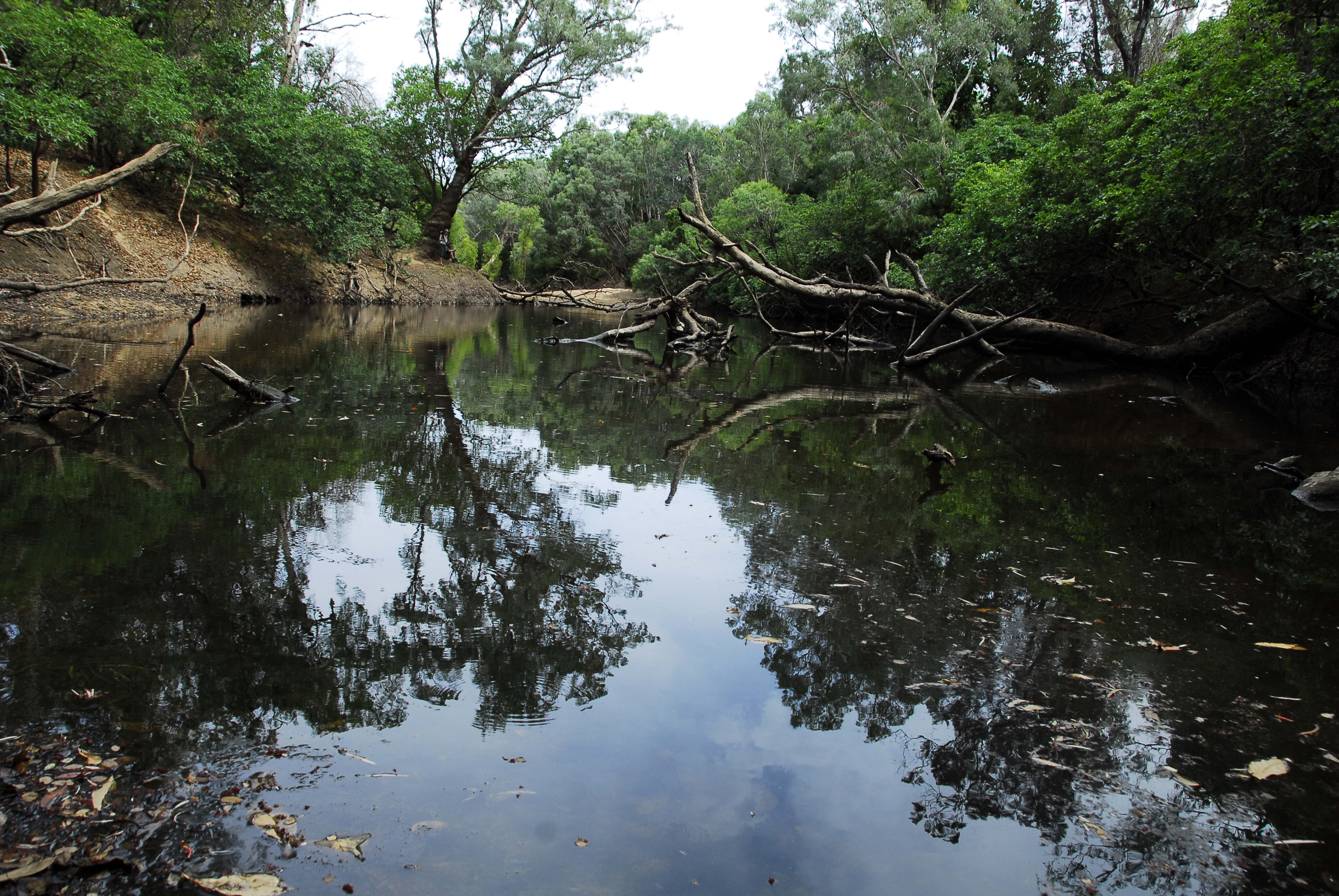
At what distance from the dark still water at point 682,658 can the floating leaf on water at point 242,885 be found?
35 millimetres

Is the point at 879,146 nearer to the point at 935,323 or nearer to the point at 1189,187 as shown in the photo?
the point at 935,323

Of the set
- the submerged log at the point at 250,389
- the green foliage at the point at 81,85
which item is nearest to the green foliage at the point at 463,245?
the green foliage at the point at 81,85

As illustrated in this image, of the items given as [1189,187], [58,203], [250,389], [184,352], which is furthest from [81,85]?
[1189,187]

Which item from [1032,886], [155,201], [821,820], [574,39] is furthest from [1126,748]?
[574,39]

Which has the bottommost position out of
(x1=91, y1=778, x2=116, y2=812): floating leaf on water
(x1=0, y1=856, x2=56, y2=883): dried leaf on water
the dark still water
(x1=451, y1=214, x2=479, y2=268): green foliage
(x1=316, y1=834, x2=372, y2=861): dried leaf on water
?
(x1=0, y1=856, x2=56, y2=883): dried leaf on water

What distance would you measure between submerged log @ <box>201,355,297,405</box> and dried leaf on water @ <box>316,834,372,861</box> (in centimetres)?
676

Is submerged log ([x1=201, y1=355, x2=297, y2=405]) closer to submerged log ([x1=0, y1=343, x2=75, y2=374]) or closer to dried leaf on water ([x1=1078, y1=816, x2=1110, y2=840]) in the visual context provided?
submerged log ([x1=0, y1=343, x2=75, y2=374])

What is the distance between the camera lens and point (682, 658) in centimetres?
332

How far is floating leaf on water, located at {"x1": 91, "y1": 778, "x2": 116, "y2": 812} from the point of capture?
2.09m

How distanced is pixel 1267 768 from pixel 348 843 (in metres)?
3.02

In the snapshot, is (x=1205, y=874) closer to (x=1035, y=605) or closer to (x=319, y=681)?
(x=1035, y=605)

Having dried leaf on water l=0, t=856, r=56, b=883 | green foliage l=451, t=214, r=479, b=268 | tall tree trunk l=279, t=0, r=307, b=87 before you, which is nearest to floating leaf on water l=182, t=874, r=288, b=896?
dried leaf on water l=0, t=856, r=56, b=883

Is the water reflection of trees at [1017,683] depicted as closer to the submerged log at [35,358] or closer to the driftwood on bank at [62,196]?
the driftwood on bank at [62,196]

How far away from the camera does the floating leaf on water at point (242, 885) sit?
187cm
